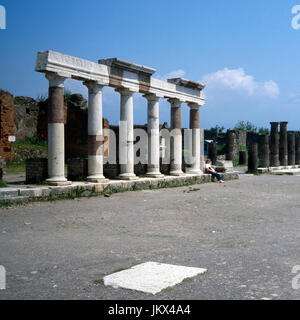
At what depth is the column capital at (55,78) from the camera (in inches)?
473

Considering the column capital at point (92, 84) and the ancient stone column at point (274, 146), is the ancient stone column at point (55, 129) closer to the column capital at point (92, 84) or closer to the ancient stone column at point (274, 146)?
the column capital at point (92, 84)

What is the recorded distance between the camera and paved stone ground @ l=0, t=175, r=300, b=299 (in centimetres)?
418

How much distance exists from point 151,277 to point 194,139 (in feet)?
50.6

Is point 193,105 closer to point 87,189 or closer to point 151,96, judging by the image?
point 151,96

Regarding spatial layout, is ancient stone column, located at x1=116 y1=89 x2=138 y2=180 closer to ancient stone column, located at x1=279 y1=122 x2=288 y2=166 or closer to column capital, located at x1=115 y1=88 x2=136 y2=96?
column capital, located at x1=115 y1=88 x2=136 y2=96

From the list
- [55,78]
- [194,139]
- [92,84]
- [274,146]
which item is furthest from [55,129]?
[274,146]

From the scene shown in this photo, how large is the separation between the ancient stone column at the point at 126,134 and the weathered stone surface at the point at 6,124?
322 inches

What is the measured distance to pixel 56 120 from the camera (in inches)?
478

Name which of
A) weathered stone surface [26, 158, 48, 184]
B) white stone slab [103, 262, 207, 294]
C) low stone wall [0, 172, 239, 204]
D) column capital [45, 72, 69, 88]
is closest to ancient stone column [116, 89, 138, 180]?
low stone wall [0, 172, 239, 204]

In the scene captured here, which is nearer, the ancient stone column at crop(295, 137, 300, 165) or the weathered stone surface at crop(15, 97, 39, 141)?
the weathered stone surface at crop(15, 97, 39, 141)

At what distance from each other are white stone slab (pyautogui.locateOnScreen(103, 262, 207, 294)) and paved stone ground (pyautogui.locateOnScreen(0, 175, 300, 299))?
109mm

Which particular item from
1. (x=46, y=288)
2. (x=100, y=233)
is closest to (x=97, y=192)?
(x=100, y=233)

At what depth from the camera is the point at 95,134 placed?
44.8 feet
